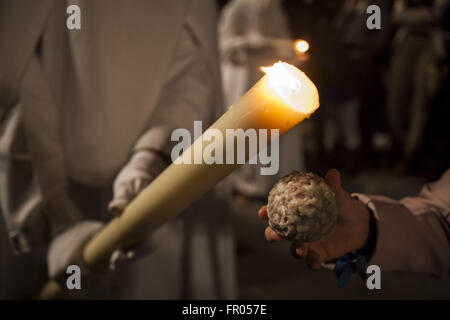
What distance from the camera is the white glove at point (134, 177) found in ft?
1.60

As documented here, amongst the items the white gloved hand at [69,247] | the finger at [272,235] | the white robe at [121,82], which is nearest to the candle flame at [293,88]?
the finger at [272,235]

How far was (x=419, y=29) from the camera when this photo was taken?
2.14ft

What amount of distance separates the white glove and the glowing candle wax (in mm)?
21

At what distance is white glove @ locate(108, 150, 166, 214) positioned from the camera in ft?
1.60

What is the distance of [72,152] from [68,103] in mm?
74

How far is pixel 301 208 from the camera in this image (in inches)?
12.8

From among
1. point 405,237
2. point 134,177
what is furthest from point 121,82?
point 405,237

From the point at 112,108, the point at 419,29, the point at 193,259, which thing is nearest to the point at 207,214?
the point at 193,259

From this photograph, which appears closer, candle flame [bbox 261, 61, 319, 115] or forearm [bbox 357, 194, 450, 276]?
candle flame [bbox 261, 61, 319, 115]

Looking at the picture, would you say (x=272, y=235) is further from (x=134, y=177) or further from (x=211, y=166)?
(x=134, y=177)

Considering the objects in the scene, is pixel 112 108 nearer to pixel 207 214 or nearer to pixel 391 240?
→ pixel 207 214

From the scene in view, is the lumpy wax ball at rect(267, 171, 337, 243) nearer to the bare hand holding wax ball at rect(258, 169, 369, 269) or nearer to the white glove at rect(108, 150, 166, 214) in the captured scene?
the bare hand holding wax ball at rect(258, 169, 369, 269)

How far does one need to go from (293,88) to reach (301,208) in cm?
10

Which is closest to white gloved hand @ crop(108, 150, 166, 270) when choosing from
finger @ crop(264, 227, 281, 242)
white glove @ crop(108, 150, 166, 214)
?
white glove @ crop(108, 150, 166, 214)
